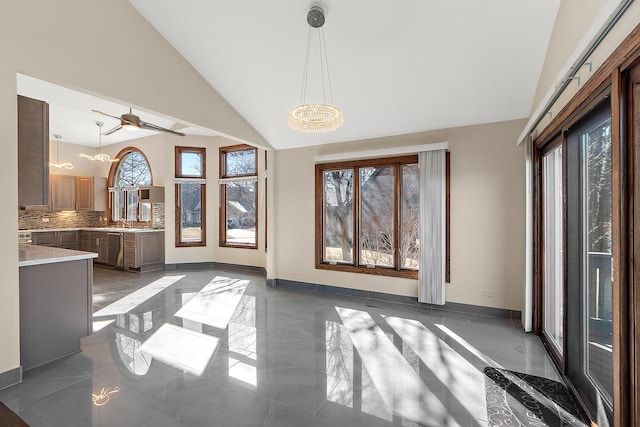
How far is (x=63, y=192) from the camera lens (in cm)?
755

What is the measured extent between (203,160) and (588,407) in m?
7.48

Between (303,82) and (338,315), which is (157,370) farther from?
(303,82)

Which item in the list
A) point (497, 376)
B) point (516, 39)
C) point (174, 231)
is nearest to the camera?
point (497, 376)

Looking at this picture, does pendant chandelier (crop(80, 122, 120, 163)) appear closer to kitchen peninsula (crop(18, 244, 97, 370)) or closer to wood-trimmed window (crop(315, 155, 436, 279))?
kitchen peninsula (crop(18, 244, 97, 370))

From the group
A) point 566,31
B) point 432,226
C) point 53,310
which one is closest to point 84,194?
point 53,310

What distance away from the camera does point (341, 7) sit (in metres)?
2.84

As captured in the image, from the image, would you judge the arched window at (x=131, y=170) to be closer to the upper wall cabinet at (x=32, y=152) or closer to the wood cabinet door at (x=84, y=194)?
the wood cabinet door at (x=84, y=194)

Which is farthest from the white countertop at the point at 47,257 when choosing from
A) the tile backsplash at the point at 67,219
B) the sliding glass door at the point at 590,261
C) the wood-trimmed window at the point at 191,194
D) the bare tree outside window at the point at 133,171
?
the bare tree outside window at the point at 133,171

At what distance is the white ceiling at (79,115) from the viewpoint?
13.7 feet

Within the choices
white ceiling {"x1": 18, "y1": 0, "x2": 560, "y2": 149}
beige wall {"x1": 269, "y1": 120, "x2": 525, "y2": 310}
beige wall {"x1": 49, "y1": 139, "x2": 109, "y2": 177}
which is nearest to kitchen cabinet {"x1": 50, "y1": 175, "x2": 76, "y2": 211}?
beige wall {"x1": 49, "y1": 139, "x2": 109, "y2": 177}

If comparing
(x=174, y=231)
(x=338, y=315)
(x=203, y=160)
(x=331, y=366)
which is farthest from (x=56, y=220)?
(x=331, y=366)

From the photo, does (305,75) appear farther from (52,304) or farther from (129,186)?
(129,186)

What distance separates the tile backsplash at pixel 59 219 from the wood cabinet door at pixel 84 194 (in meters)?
0.49

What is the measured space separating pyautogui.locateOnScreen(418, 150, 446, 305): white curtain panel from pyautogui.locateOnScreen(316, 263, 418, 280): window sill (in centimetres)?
24
